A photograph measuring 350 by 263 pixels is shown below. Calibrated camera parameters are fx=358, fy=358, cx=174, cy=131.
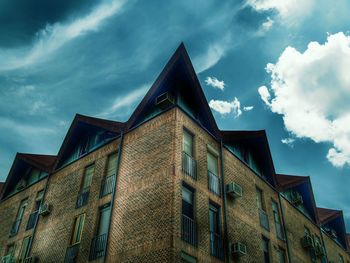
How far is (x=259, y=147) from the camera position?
2378 centimetres

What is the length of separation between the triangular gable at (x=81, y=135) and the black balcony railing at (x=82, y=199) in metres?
3.15

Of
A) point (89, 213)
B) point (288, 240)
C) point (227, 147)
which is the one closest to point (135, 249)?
point (89, 213)

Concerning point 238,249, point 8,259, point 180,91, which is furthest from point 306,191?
point 8,259

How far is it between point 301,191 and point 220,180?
1308 centimetres

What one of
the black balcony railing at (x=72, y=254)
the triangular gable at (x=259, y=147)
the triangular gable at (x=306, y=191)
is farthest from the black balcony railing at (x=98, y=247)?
the triangular gable at (x=306, y=191)

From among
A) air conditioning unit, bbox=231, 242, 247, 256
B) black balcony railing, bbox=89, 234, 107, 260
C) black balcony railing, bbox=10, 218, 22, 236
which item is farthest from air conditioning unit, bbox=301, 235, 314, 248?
black balcony railing, bbox=10, 218, 22, 236

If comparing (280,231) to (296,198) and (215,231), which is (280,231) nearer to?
(296,198)

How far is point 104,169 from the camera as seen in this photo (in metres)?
19.3

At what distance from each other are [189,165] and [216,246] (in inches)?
149

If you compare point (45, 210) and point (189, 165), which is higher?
point (189, 165)

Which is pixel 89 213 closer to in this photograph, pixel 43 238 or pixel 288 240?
→ pixel 43 238

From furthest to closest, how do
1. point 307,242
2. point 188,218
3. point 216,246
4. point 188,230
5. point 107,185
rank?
point 307,242 → point 107,185 → point 216,246 → point 188,218 → point 188,230

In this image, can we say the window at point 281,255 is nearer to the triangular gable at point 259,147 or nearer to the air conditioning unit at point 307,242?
the air conditioning unit at point 307,242

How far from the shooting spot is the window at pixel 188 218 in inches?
568
